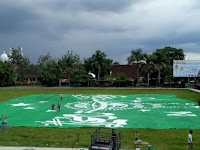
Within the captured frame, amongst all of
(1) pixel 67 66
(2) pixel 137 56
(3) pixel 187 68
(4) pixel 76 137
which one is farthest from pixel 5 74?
(4) pixel 76 137

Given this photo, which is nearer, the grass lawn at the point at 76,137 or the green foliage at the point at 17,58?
the grass lawn at the point at 76,137

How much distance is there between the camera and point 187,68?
70688 millimetres

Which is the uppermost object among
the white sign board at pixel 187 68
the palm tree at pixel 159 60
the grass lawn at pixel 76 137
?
the palm tree at pixel 159 60

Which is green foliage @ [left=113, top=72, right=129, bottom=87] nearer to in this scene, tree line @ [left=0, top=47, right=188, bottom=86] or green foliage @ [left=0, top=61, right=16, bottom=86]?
tree line @ [left=0, top=47, right=188, bottom=86]

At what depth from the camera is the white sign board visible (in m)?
70.2

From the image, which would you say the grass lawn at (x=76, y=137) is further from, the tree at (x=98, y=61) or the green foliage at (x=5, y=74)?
the green foliage at (x=5, y=74)

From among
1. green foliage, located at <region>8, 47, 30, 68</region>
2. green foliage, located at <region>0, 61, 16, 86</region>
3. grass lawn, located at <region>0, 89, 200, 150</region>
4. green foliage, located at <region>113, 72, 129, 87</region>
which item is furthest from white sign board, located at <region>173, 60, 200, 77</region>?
green foliage, located at <region>8, 47, 30, 68</region>

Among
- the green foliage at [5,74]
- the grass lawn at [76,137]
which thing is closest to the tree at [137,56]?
the green foliage at [5,74]

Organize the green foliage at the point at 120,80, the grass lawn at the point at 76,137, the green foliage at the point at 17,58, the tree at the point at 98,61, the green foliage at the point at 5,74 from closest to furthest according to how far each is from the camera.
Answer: the grass lawn at the point at 76,137
the green foliage at the point at 120,80
the tree at the point at 98,61
the green foliage at the point at 5,74
the green foliage at the point at 17,58

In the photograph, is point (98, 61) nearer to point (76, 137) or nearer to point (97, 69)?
point (97, 69)

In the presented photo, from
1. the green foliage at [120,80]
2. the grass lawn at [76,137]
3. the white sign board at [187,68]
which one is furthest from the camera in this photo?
the green foliage at [120,80]

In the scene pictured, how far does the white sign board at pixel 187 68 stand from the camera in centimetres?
7025

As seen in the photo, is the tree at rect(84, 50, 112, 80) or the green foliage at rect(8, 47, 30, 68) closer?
the tree at rect(84, 50, 112, 80)

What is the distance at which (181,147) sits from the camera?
15.9 metres
